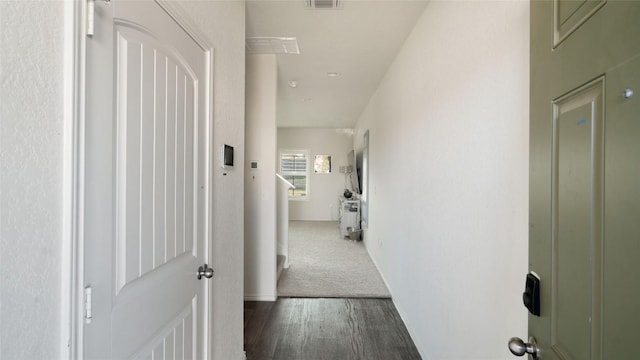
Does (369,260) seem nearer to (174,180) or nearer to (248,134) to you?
(248,134)

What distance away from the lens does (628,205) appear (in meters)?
0.47

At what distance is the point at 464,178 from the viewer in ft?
4.90

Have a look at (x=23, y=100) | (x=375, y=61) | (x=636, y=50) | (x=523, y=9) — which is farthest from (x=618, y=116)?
(x=375, y=61)

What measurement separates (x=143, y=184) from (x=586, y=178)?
1188 millimetres

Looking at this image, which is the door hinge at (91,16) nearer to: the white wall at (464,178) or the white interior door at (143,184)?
the white interior door at (143,184)

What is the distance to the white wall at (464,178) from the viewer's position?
3.54ft

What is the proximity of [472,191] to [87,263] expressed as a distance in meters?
1.54

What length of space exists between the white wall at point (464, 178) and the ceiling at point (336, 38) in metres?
0.22

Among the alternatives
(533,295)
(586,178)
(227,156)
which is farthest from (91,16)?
(533,295)

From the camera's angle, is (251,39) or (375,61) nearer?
(251,39)

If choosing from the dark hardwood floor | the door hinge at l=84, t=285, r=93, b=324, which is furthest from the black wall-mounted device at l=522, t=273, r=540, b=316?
the dark hardwood floor

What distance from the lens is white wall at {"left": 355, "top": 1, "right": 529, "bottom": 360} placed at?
108 centimetres

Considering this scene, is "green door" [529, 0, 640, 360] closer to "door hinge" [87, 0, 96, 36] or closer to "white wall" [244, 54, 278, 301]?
"door hinge" [87, 0, 96, 36]

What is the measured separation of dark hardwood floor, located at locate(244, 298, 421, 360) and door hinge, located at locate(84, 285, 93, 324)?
1718 millimetres
